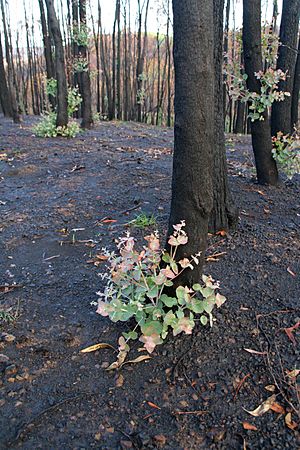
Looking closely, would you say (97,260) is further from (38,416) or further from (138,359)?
(38,416)

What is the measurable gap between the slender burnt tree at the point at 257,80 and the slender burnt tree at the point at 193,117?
7.74ft

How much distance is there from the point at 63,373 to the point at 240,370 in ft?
2.82

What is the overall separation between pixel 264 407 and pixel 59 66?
7583mm

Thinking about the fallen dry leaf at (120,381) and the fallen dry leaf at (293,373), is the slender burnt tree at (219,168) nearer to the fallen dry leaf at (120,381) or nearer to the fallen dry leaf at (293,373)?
the fallen dry leaf at (293,373)

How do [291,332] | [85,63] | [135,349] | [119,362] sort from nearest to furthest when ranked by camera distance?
[119,362] → [135,349] → [291,332] → [85,63]

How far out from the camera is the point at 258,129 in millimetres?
4242

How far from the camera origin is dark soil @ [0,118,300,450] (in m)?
1.65

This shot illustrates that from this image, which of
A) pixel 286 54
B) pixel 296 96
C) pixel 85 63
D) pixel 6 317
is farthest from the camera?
pixel 85 63

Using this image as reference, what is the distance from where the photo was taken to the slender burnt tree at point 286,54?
14.5 ft

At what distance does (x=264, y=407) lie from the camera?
175 centimetres

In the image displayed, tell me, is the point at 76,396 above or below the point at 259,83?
below

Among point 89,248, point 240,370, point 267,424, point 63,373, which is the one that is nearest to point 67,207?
point 89,248

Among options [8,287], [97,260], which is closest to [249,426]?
[97,260]

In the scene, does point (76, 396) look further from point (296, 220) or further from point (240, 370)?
point (296, 220)
